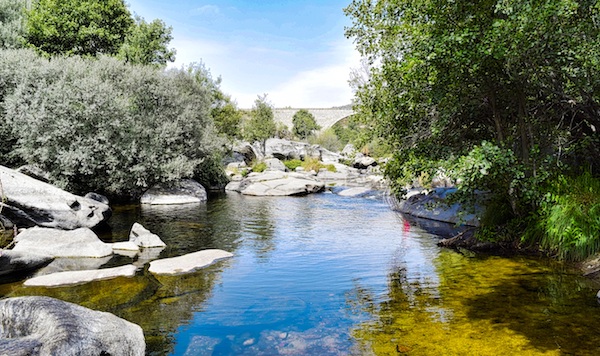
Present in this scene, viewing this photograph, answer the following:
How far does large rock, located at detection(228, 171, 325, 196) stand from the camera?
99.6ft

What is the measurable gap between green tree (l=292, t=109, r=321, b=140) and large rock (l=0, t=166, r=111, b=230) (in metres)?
64.8

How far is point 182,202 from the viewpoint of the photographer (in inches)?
1022

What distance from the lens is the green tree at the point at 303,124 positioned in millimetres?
81750

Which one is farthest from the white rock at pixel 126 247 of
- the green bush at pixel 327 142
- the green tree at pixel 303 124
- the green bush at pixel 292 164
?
the green tree at pixel 303 124

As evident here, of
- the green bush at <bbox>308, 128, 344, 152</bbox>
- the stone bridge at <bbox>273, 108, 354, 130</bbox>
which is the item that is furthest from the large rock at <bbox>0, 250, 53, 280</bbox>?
the stone bridge at <bbox>273, 108, 354, 130</bbox>

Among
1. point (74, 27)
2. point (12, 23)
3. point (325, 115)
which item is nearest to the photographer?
point (12, 23)

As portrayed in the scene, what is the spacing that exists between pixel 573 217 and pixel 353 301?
5773mm

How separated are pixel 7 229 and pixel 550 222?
662 inches

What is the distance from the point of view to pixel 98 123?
23.7 m

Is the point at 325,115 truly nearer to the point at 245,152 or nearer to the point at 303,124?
the point at 303,124

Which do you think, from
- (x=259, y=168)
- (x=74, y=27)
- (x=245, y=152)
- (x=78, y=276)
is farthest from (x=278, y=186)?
(x=78, y=276)

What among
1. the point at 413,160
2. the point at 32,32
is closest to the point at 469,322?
the point at 413,160

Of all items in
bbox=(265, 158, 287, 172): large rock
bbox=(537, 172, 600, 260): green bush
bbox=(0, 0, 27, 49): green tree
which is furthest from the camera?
bbox=(265, 158, 287, 172): large rock

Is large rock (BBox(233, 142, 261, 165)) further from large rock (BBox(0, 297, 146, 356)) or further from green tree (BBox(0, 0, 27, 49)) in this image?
large rock (BBox(0, 297, 146, 356))
